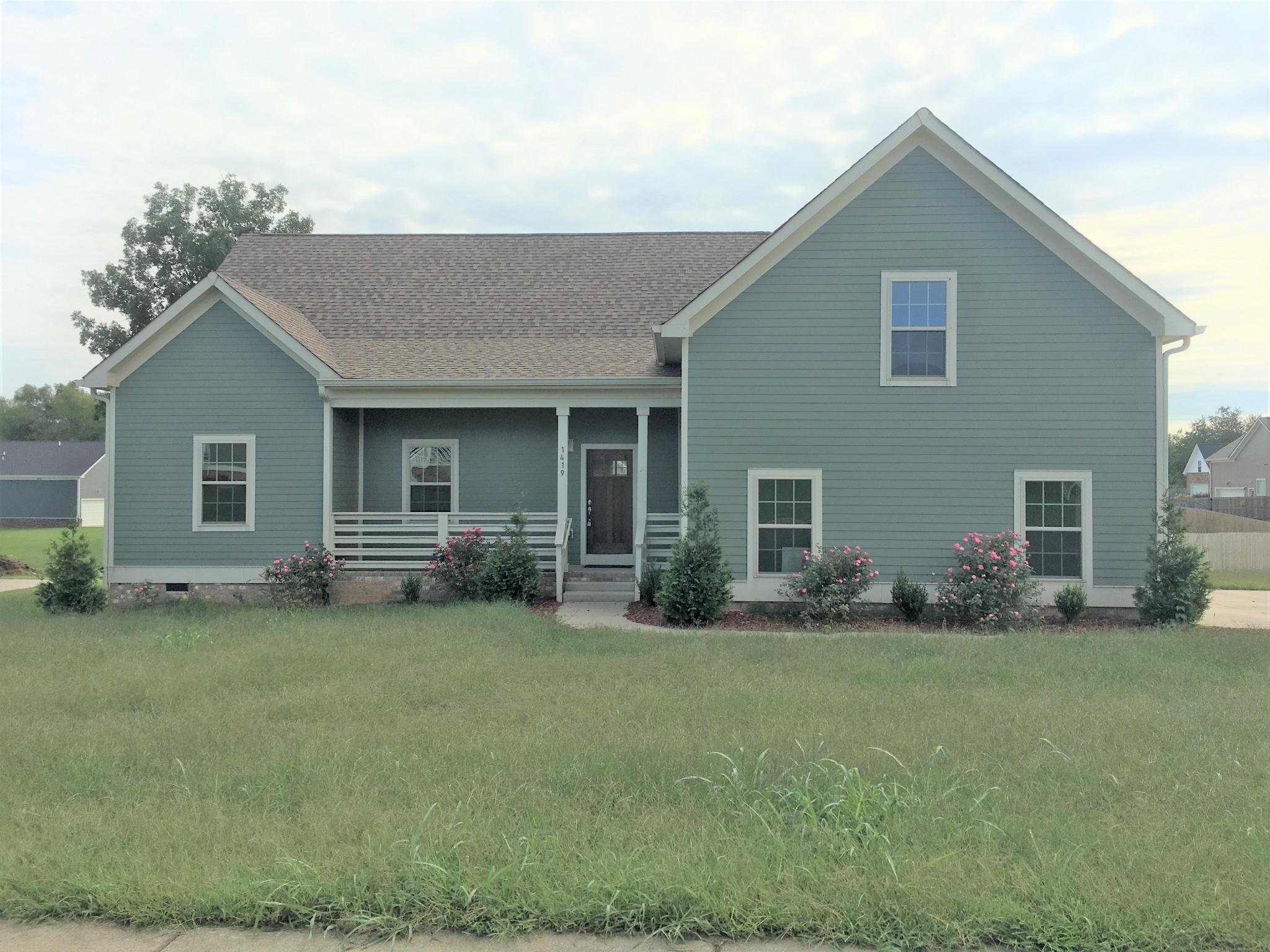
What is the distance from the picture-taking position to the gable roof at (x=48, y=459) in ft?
185

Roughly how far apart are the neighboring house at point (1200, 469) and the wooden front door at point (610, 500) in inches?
2533

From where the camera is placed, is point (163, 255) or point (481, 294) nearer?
point (481, 294)

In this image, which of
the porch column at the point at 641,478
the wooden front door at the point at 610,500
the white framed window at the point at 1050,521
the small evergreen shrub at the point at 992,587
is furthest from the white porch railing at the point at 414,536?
the white framed window at the point at 1050,521

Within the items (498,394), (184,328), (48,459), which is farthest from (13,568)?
(48,459)

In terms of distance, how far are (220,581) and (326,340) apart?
15.1ft

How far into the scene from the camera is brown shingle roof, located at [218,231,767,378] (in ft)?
49.1

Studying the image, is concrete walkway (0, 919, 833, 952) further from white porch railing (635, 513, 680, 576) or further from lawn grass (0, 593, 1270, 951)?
white porch railing (635, 513, 680, 576)

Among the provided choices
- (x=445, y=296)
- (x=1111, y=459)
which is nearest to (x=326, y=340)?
(x=445, y=296)

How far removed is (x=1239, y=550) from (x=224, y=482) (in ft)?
78.9

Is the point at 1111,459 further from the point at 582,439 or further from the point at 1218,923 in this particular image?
the point at 1218,923

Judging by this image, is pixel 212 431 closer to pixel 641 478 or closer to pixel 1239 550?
pixel 641 478

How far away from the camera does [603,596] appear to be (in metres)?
14.2

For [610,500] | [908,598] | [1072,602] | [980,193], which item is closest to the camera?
[1072,602]

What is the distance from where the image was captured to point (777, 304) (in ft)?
42.5
